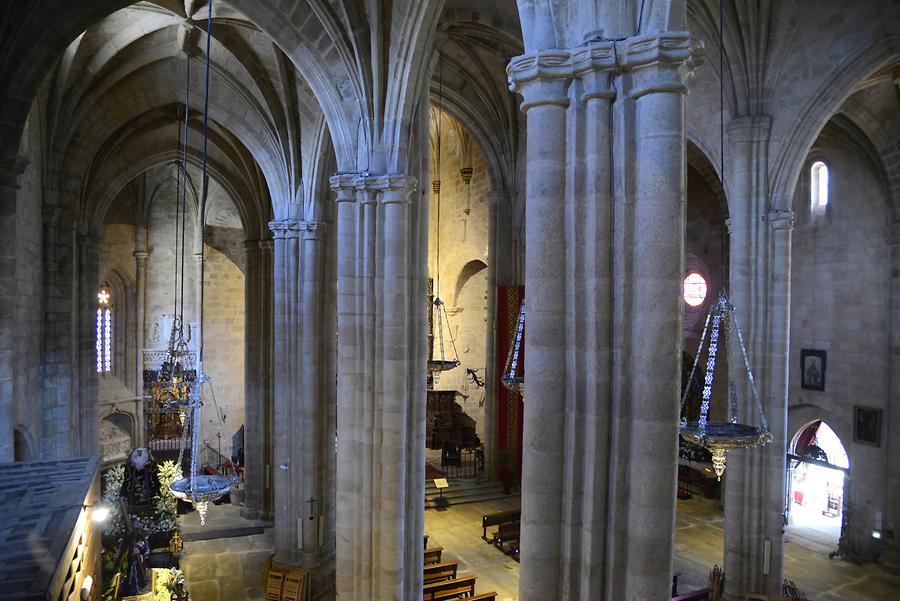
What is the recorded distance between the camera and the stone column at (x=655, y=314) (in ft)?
14.2

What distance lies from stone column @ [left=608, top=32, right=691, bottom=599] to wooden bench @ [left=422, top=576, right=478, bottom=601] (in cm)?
725

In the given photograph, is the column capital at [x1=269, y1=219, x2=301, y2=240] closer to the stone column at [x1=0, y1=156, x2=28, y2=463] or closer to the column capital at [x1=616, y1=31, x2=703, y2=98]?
the stone column at [x1=0, y1=156, x2=28, y2=463]

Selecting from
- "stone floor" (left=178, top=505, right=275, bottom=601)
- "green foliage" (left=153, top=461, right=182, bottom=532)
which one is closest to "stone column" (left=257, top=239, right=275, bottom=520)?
"stone floor" (left=178, top=505, right=275, bottom=601)

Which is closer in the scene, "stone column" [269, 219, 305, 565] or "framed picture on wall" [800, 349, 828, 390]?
"stone column" [269, 219, 305, 565]

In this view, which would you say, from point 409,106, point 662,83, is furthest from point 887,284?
point 662,83

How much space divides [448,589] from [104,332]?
2005 cm

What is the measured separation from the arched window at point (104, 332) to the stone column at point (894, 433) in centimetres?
2608

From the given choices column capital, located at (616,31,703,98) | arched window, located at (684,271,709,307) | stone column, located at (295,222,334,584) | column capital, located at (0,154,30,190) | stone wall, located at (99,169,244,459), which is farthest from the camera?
stone wall, located at (99,169,244,459)

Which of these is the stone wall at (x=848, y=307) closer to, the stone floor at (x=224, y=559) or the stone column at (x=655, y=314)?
the stone column at (x=655, y=314)

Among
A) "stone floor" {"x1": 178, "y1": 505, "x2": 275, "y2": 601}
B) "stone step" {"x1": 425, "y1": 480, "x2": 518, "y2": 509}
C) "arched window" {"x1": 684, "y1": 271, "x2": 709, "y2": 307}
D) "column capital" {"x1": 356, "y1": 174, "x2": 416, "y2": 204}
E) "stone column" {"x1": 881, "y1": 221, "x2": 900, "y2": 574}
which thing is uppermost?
"column capital" {"x1": 356, "y1": 174, "x2": 416, "y2": 204}

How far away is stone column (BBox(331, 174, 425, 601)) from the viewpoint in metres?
8.86

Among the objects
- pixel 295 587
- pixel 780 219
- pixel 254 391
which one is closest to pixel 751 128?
pixel 780 219

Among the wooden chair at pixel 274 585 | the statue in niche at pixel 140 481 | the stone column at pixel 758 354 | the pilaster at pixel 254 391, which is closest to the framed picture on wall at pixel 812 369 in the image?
the stone column at pixel 758 354

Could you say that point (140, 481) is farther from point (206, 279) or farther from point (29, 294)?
point (29, 294)
